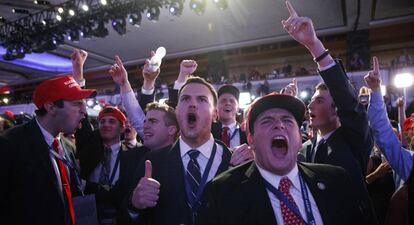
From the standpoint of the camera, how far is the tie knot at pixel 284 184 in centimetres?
154

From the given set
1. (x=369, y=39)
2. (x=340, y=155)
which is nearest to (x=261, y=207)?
(x=340, y=155)

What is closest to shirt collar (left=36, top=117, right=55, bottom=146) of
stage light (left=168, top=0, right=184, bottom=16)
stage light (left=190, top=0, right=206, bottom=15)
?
stage light (left=190, top=0, right=206, bottom=15)

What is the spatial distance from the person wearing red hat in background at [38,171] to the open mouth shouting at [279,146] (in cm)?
134

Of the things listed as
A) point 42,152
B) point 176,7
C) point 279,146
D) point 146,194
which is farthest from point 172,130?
point 176,7

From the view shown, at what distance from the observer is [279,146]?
1.61 meters

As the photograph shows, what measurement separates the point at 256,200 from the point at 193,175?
54 centimetres

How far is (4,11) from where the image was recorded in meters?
10.9

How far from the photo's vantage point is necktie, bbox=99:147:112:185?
10.1 ft

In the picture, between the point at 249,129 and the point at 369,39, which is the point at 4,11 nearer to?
the point at 249,129

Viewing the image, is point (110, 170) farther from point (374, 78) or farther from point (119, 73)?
point (374, 78)

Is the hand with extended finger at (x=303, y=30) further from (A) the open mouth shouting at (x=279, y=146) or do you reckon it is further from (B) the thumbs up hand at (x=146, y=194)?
(B) the thumbs up hand at (x=146, y=194)

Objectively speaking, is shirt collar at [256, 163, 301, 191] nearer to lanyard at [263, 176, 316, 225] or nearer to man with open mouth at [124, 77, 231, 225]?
lanyard at [263, 176, 316, 225]

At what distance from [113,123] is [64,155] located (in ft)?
3.35

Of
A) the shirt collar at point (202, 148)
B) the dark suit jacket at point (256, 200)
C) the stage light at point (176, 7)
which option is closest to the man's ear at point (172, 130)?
the shirt collar at point (202, 148)
